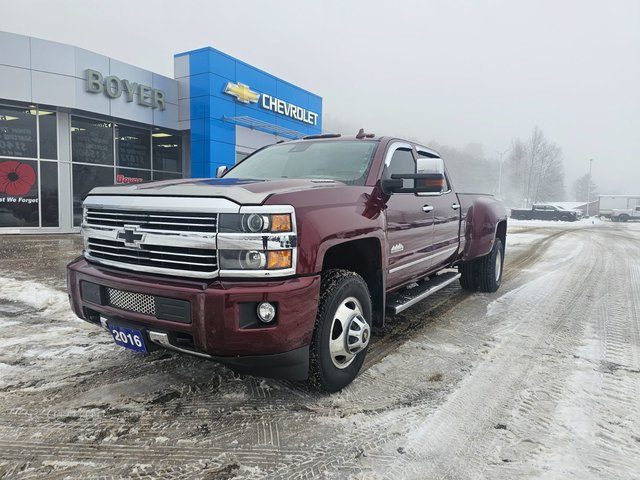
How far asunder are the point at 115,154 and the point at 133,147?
931mm

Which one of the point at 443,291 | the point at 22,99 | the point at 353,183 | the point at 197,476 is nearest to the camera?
the point at 197,476

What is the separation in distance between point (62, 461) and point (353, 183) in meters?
2.57

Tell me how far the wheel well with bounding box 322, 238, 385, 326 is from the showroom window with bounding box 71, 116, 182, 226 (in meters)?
13.8

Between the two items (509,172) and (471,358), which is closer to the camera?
(471,358)

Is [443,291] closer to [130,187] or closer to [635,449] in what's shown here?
[635,449]

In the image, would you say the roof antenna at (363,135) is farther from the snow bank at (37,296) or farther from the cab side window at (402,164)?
the snow bank at (37,296)

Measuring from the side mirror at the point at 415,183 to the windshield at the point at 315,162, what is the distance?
0.21 m

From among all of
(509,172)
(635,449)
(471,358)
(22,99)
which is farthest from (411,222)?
(509,172)

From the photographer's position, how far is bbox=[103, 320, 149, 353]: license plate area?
9.10 ft

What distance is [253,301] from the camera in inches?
99.0

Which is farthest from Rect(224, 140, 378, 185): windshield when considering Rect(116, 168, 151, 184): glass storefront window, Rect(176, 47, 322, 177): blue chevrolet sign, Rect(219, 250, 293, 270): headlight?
Rect(176, 47, 322, 177): blue chevrolet sign

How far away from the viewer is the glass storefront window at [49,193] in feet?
52.0

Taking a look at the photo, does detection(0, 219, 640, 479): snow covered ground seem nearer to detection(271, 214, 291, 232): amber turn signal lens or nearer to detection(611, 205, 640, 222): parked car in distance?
detection(271, 214, 291, 232): amber turn signal lens

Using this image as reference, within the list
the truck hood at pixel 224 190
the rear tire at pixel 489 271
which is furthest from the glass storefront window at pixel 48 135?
the rear tire at pixel 489 271
